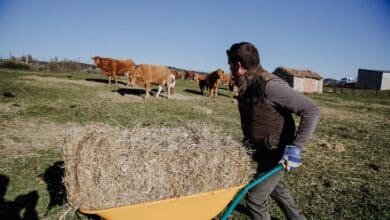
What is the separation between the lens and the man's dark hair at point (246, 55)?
10.3 feet

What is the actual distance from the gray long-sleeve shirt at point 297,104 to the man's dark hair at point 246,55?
0.29 m

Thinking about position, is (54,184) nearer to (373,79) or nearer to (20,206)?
(20,206)

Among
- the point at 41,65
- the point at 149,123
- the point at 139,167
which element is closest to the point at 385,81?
the point at 41,65

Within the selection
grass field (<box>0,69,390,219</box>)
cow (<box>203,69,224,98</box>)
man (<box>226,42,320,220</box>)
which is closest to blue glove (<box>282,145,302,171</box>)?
man (<box>226,42,320,220</box>)

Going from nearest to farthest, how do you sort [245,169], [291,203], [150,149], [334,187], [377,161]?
[150,149]
[245,169]
[291,203]
[334,187]
[377,161]

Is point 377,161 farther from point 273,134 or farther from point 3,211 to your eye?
point 3,211

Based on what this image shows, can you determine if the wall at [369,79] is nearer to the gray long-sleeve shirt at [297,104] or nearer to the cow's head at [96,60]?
the cow's head at [96,60]

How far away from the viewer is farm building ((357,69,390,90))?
205 ft

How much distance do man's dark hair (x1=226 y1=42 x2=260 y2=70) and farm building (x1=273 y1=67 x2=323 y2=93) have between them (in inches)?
1895

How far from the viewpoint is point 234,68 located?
329cm

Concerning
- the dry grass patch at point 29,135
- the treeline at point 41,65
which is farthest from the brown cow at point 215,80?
the treeline at point 41,65

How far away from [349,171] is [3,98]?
42.2 ft

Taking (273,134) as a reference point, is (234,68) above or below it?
above

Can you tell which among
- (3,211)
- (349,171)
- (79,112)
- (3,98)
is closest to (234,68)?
(3,211)
